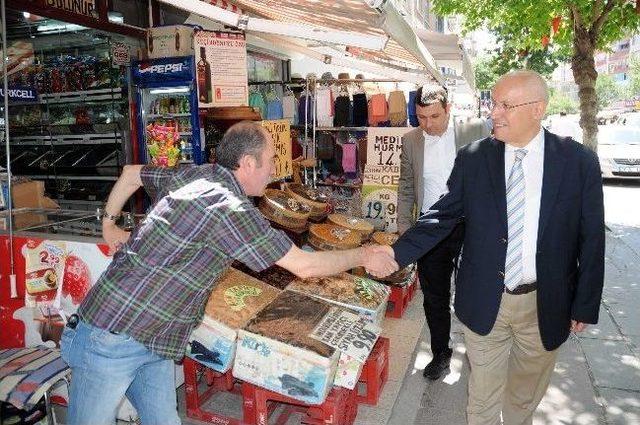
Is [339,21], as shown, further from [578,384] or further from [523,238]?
[578,384]

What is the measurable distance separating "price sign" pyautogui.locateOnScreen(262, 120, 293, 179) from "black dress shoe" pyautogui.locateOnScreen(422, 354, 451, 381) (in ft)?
9.22

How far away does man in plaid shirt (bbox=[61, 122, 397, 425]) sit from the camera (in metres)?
2.09

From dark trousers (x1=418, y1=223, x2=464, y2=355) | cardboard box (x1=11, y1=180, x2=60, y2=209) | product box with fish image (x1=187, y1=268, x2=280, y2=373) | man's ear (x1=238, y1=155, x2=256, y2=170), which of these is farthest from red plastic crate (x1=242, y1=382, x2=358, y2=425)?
cardboard box (x1=11, y1=180, x2=60, y2=209)

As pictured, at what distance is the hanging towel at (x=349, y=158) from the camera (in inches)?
288

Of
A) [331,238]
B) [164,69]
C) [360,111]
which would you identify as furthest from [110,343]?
[360,111]

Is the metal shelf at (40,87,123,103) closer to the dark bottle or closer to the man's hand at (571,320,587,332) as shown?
the dark bottle

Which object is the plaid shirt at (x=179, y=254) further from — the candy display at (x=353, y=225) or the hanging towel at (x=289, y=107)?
the hanging towel at (x=289, y=107)

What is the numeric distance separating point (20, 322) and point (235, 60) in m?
4.05

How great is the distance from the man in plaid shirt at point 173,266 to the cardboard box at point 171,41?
175 inches

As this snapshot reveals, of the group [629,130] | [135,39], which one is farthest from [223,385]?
[629,130]

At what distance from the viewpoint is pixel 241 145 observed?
2271mm

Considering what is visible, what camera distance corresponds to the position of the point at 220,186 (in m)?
2.13

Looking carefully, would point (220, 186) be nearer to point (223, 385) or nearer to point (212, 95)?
point (223, 385)

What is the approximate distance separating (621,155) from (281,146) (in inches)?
519
